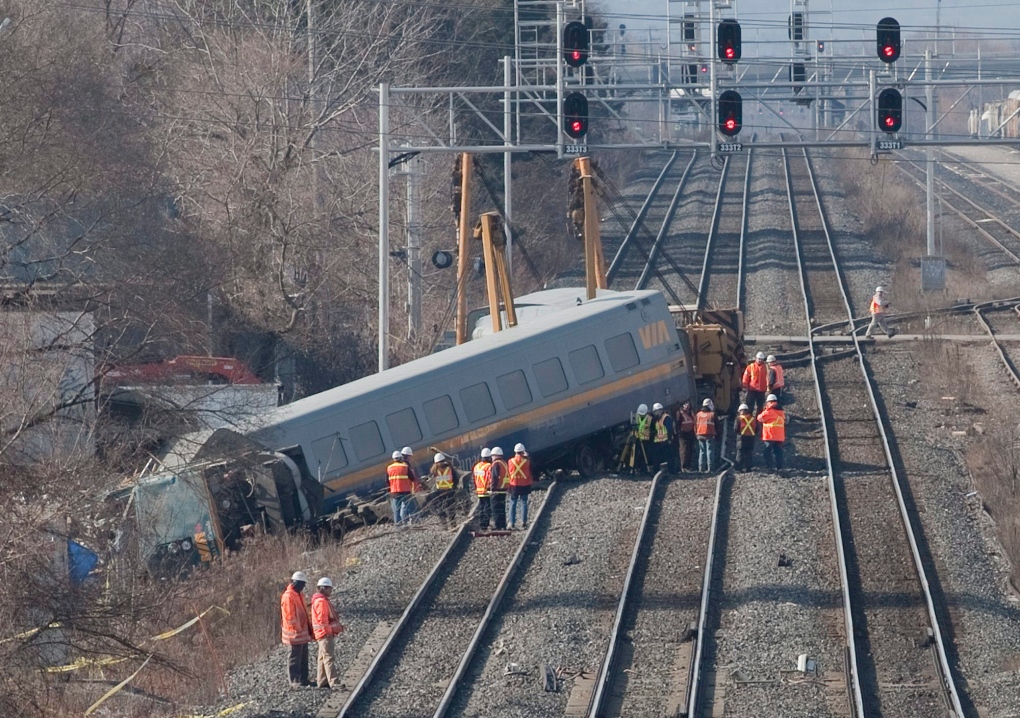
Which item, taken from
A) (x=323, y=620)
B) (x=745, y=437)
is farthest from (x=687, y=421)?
(x=323, y=620)

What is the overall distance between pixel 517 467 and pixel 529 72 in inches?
1370

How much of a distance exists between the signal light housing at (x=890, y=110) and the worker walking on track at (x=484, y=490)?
960cm

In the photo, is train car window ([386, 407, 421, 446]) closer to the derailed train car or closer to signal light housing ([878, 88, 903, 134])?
the derailed train car

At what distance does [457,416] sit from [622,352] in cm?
299

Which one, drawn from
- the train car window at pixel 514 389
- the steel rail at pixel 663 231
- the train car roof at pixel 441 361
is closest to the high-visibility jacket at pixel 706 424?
the train car roof at pixel 441 361

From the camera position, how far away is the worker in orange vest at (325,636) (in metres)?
14.0

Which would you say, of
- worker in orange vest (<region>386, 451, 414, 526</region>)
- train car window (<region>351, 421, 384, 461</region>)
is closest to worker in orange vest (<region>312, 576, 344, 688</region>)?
worker in orange vest (<region>386, 451, 414, 526</region>)

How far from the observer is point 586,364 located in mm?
23156

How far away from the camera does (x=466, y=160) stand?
1117 inches

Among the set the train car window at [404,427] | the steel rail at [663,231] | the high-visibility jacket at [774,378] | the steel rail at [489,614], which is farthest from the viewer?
the steel rail at [663,231]

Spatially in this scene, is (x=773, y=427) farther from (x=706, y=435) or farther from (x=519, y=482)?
(x=519, y=482)

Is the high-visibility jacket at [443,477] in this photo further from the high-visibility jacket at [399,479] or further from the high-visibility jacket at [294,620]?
the high-visibility jacket at [294,620]

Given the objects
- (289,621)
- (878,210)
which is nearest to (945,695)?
(289,621)

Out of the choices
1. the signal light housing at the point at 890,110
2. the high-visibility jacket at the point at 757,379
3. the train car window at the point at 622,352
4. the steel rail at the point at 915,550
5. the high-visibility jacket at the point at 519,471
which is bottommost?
the steel rail at the point at 915,550
